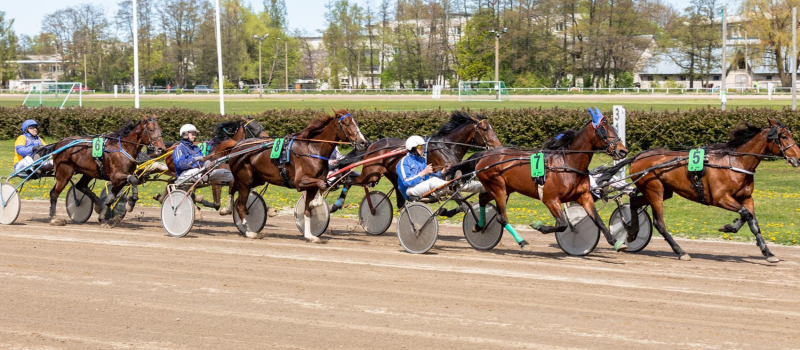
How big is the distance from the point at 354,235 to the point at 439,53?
2621 inches

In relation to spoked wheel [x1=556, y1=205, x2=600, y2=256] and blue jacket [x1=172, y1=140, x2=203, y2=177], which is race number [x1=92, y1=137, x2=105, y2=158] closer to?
blue jacket [x1=172, y1=140, x2=203, y2=177]

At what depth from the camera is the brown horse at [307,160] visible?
1089cm

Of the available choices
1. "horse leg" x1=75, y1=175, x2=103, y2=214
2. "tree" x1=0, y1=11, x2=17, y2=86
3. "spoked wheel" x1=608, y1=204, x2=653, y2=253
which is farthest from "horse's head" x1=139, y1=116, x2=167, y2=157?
"tree" x1=0, y1=11, x2=17, y2=86

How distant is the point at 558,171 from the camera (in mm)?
9562

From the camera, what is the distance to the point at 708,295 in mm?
7574

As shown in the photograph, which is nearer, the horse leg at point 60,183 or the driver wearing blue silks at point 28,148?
the horse leg at point 60,183

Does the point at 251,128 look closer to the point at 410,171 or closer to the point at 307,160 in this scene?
the point at 307,160

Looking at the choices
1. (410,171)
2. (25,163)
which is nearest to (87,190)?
(25,163)

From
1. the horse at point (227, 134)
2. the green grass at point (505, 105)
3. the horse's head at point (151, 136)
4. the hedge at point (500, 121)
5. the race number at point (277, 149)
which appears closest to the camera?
the race number at point (277, 149)

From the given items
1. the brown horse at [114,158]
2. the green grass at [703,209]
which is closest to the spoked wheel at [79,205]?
the brown horse at [114,158]

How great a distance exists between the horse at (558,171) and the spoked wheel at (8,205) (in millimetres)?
7061

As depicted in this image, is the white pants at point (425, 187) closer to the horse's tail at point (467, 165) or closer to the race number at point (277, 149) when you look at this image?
the horse's tail at point (467, 165)

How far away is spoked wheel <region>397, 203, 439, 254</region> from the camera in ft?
32.4

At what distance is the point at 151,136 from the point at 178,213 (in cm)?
141
